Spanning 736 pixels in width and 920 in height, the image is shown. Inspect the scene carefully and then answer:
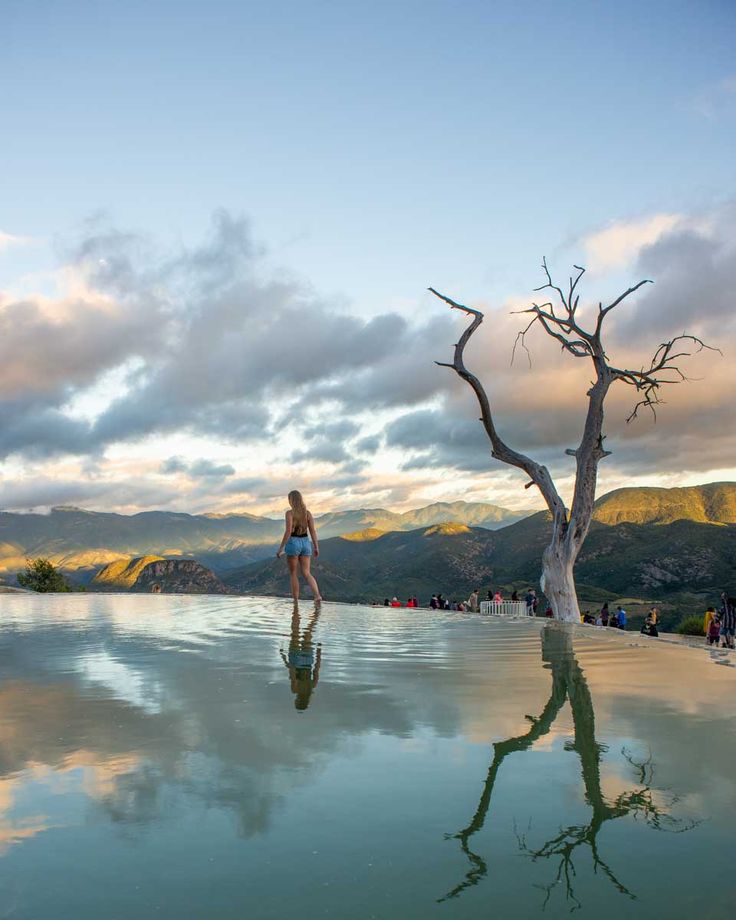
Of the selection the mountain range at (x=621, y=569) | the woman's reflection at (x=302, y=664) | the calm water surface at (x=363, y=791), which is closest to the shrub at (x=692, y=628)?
the woman's reflection at (x=302, y=664)

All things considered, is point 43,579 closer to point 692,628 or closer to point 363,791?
point 692,628

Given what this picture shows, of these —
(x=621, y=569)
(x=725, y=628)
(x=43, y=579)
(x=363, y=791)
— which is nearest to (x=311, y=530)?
(x=363, y=791)

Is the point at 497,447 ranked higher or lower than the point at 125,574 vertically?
higher

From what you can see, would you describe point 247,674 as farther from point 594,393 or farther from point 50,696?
point 594,393

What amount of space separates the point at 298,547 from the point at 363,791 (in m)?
11.2

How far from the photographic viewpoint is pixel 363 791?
375cm

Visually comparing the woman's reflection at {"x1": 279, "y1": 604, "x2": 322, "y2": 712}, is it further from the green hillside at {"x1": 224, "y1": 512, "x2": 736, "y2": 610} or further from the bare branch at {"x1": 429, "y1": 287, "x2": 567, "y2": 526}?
the green hillside at {"x1": 224, "y1": 512, "x2": 736, "y2": 610}

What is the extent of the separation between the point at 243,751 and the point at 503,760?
1.49m

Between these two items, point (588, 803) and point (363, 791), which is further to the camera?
point (363, 791)

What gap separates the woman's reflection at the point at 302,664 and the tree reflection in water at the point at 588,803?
5.77 ft

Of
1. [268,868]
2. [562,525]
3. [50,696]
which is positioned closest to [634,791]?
[268,868]

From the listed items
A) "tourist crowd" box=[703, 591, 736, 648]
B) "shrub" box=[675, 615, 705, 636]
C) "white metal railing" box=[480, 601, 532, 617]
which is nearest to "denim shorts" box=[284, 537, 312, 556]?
"tourist crowd" box=[703, 591, 736, 648]

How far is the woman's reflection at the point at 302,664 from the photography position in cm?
603

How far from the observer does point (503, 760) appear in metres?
4.21
